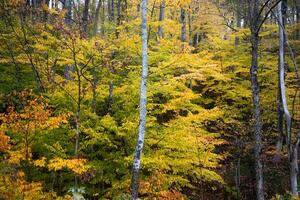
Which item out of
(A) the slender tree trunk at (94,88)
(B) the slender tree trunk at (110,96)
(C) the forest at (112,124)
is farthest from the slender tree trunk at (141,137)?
(A) the slender tree trunk at (94,88)

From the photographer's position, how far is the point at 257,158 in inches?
420

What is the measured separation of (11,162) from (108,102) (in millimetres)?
4168

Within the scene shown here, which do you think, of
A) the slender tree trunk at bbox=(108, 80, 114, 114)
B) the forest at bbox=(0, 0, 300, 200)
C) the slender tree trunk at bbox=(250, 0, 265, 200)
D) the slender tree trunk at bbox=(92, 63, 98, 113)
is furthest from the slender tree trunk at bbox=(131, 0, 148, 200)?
the slender tree trunk at bbox=(250, 0, 265, 200)

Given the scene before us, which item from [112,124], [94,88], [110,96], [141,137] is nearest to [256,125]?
[141,137]

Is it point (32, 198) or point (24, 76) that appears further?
point (24, 76)

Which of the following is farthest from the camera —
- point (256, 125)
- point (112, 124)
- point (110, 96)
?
point (110, 96)

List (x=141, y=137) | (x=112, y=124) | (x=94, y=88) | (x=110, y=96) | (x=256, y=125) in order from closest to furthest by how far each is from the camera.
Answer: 1. (x=141, y=137)
2. (x=256, y=125)
3. (x=112, y=124)
4. (x=94, y=88)
5. (x=110, y=96)

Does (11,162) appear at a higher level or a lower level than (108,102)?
lower

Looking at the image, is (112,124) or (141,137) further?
(112,124)

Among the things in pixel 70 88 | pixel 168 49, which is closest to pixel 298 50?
pixel 168 49

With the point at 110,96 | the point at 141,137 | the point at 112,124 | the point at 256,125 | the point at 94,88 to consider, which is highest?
the point at 94,88

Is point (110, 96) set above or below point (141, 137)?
above

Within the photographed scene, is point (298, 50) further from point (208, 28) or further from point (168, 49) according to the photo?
point (168, 49)

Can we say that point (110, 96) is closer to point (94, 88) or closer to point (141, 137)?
point (94, 88)
